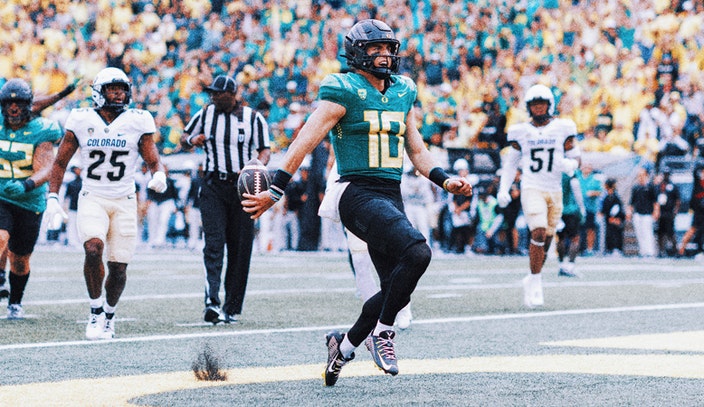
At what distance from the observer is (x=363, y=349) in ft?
25.2

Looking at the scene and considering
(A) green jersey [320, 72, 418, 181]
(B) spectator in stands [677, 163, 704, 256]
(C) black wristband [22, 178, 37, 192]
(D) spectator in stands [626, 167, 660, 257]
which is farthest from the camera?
(D) spectator in stands [626, 167, 660, 257]

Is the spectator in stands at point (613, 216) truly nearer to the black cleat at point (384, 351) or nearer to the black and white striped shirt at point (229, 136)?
the black and white striped shirt at point (229, 136)

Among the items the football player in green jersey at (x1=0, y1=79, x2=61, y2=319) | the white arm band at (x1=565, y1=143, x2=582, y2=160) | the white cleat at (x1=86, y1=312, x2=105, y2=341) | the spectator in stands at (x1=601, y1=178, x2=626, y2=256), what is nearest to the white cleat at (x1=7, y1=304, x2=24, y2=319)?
the football player in green jersey at (x1=0, y1=79, x2=61, y2=319)

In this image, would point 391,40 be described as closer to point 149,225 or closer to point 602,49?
point 602,49

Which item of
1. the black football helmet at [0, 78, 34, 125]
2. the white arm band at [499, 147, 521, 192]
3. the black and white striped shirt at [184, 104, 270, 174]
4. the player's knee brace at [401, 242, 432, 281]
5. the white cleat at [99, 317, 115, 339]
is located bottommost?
the white cleat at [99, 317, 115, 339]

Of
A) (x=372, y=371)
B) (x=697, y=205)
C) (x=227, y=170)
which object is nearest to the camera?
(x=372, y=371)

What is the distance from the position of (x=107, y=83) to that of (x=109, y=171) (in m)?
0.60

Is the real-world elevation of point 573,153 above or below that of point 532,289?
above

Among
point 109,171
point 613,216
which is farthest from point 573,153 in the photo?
point 613,216

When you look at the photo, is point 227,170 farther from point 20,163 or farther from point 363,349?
point 363,349

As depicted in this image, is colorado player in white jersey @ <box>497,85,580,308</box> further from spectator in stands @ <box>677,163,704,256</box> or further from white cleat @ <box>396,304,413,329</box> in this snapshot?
spectator in stands @ <box>677,163,704,256</box>

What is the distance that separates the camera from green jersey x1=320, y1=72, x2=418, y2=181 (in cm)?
586

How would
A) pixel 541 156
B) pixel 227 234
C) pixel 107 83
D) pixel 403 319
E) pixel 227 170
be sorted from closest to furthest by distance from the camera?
pixel 107 83 < pixel 403 319 < pixel 227 170 < pixel 227 234 < pixel 541 156

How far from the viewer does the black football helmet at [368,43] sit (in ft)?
19.4
